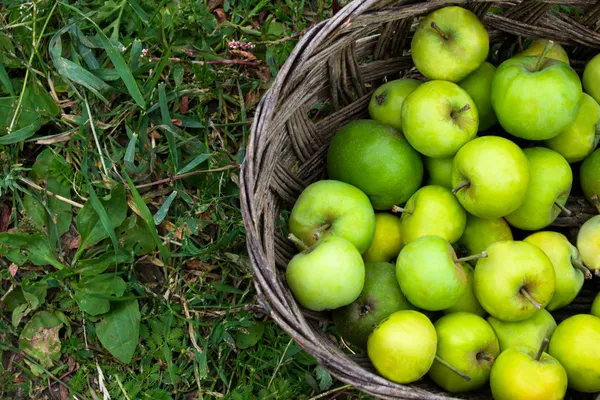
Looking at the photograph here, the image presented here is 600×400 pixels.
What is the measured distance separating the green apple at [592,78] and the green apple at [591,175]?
7.8 inches

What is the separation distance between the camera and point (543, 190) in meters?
2.09

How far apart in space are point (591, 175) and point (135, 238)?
1.58m

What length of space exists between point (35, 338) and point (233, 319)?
72 cm

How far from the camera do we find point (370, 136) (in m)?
2.11

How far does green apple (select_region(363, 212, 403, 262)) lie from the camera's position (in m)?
2.19

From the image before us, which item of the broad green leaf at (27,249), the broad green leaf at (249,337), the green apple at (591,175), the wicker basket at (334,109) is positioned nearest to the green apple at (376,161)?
the wicker basket at (334,109)

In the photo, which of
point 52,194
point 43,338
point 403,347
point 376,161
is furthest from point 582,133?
point 43,338

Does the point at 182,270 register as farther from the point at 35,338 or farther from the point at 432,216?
the point at 432,216

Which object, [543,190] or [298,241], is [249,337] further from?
[543,190]

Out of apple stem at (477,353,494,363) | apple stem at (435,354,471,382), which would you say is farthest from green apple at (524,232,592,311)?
apple stem at (435,354,471,382)

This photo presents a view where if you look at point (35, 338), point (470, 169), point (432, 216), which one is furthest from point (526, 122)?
point (35, 338)

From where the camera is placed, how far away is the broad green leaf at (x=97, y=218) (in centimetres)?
238

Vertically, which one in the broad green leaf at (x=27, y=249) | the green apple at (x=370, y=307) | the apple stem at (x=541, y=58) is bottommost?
the broad green leaf at (x=27, y=249)

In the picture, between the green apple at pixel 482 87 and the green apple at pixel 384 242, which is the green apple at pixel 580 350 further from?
the green apple at pixel 482 87
